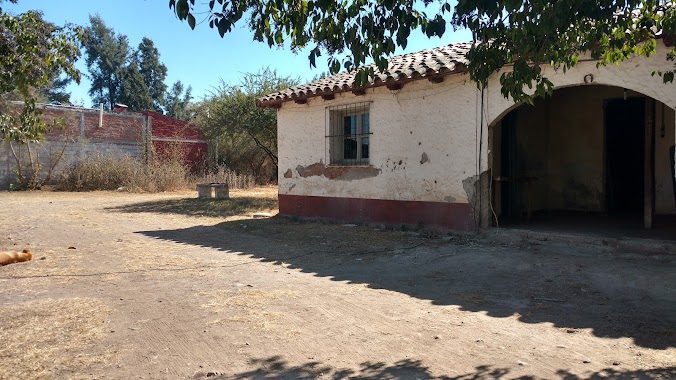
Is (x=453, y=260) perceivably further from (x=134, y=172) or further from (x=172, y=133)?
(x=172, y=133)

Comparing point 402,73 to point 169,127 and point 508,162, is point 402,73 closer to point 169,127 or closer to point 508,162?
point 508,162

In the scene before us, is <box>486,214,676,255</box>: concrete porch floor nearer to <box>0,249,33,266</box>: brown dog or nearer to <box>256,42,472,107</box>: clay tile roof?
<box>256,42,472,107</box>: clay tile roof

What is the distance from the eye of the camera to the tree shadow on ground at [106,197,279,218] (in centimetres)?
1422

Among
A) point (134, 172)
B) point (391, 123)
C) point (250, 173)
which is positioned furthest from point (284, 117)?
point (250, 173)

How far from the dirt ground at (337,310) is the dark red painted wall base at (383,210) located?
36cm

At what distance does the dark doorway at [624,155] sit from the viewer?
1063 cm

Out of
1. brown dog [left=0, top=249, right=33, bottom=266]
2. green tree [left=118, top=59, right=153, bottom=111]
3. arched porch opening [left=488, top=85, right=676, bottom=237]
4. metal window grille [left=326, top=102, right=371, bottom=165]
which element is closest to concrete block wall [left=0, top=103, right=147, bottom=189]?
metal window grille [left=326, top=102, right=371, bottom=165]

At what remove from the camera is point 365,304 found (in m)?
4.98

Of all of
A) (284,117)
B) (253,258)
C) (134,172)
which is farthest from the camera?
(134,172)

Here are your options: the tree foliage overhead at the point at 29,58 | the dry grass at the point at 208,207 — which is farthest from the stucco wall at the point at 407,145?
the tree foliage overhead at the point at 29,58

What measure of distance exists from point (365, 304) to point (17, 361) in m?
2.88

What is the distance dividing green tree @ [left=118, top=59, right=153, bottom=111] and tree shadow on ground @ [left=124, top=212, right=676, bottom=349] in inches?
1482

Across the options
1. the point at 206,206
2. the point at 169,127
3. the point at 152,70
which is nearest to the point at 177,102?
the point at 152,70

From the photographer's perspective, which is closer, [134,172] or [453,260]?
[453,260]
